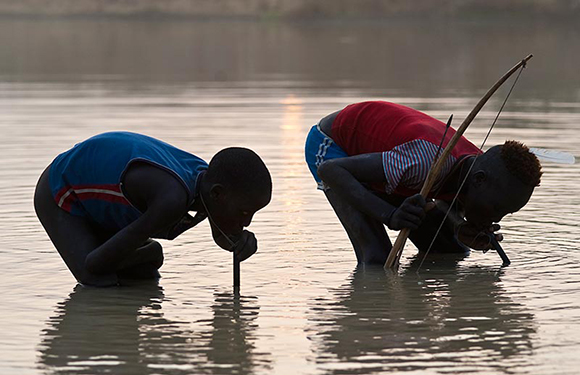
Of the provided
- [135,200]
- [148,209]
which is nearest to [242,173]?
[148,209]

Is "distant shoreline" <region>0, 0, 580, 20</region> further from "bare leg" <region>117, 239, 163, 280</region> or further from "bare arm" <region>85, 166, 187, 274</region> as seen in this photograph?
"bare arm" <region>85, 166, 187, 274</region>

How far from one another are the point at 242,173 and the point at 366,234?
1.36m

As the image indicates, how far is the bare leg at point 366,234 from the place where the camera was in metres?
7.17

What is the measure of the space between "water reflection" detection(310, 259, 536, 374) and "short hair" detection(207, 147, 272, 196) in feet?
2.31

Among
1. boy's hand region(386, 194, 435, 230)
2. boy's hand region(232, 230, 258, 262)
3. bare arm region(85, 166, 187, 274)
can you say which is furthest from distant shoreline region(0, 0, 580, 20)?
bare arm region(85, 166, 187, 274)

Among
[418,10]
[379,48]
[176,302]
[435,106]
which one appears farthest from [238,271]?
[418,10]

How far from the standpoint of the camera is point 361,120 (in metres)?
7.24

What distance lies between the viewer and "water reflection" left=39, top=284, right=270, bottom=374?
17.0 feet

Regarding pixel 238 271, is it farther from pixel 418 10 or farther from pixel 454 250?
pixel 418 10

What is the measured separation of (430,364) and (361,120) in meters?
2.40

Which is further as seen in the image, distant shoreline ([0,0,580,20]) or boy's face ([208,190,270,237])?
distant shoreline ([0,0,580,20])

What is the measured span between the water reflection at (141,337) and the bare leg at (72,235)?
0.08 m

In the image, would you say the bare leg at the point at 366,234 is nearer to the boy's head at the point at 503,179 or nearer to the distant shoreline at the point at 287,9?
the boy's head at the point at 503,179

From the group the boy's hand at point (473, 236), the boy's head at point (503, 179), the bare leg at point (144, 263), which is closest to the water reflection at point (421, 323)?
the boy's hand at point (473, 236)
